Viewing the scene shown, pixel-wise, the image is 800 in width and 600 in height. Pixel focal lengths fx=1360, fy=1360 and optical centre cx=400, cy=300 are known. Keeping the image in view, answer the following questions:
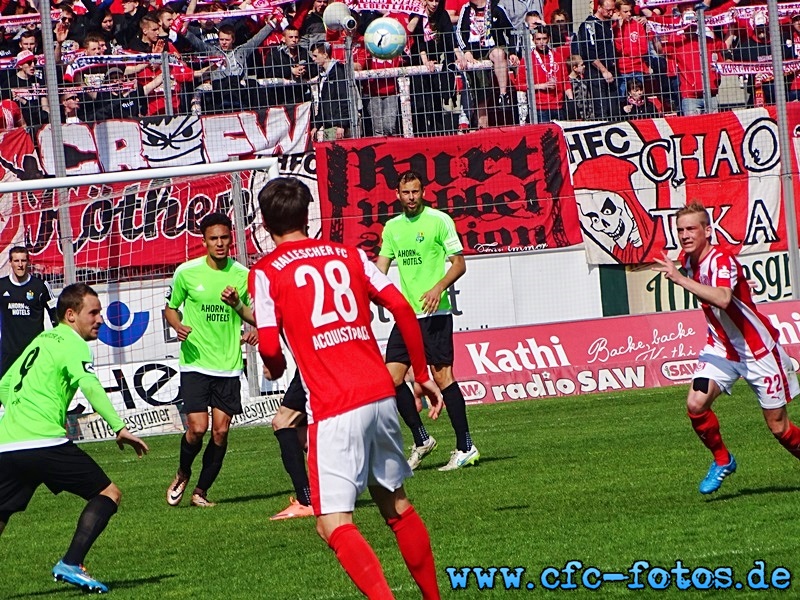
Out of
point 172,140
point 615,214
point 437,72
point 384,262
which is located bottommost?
point 615,214

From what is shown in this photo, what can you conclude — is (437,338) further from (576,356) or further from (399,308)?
(576,356)

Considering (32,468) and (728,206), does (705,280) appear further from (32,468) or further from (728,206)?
(728,206)

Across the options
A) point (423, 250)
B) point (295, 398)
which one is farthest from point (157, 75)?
point (295, 398)

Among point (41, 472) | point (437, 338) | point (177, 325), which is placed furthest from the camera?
point (437, 338)

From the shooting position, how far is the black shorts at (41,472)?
741 cm

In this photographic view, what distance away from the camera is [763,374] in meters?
8.80

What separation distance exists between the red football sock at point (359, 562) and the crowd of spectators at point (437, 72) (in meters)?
13.2

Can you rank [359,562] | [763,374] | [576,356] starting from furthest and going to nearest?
[576,356], [763,374], [359,562]

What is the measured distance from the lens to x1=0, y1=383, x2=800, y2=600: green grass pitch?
7.18m

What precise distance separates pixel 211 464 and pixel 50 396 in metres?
3.39

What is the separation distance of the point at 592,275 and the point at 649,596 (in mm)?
13211

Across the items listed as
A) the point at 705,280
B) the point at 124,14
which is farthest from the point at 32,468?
the point at 124,14

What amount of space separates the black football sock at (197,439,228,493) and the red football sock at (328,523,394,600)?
5090 millimetres

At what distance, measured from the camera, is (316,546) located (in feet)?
27.4
